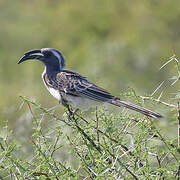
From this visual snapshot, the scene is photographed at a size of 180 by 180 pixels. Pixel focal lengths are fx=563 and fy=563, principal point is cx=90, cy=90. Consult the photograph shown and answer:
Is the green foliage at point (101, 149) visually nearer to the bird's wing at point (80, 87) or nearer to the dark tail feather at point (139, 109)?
the dark tail feather at point (139, 109)

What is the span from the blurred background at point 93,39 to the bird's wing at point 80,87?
5.07m

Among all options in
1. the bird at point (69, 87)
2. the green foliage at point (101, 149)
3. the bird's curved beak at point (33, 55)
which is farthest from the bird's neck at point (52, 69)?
the green foliage at point (101, 149)

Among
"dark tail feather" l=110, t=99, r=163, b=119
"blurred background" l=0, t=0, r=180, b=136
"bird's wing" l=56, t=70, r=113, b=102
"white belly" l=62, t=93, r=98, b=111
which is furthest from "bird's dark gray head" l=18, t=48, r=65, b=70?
"blurred background" l=0, t=0, r=180, b=136

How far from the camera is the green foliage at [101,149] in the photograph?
2.92 metres

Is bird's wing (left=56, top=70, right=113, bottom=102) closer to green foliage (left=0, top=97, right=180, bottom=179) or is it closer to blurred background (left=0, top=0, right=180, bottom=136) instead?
green foliage (left=0, top=97, right=180, bottom=179)

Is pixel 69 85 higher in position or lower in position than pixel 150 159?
higher

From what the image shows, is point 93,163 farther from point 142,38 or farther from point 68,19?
point 68,19

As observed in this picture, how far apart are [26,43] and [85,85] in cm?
1416

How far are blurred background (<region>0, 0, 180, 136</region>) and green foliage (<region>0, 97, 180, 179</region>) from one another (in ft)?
21.1

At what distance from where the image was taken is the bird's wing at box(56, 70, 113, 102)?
4.28m

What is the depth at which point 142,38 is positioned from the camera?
17.5m

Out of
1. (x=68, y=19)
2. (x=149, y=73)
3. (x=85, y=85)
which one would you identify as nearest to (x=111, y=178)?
(x=85, y=85)

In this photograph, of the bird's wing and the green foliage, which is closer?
the green foliage

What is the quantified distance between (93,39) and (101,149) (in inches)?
616
